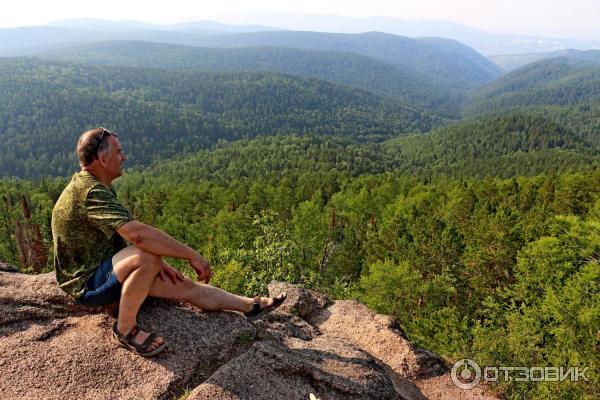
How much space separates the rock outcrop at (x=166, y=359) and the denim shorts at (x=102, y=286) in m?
0.68

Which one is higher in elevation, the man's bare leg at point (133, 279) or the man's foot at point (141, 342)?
the man's bare leg at point (133, 279)

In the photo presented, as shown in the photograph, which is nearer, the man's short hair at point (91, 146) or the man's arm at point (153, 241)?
the man's arm at point (153, 241)

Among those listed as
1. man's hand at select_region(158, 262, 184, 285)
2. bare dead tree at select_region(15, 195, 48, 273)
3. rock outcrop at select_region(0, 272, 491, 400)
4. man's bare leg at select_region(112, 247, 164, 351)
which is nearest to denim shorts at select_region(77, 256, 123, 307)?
man's bare leg at select_region(112, 247, 164, 351)

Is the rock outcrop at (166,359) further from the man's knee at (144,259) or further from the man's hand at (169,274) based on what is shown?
the man's knee at (144,259)

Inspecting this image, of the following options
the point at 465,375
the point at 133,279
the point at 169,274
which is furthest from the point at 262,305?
the point at 465,375

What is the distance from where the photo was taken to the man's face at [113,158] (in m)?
6.81

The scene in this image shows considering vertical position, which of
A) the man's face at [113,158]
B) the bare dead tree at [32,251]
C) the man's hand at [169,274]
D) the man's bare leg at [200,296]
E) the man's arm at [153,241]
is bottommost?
the bare dead tree at [32,251]

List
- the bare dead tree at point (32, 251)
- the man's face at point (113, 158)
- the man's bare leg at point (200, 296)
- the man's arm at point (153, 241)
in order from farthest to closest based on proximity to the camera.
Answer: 1. the bare dead tree at point (32, 251)
2. the man's bare leg at point (200, 296)
3. the man's face at point (113, 158)
4. the man's arm at point (153, 241)

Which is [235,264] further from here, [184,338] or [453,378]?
[184,338]

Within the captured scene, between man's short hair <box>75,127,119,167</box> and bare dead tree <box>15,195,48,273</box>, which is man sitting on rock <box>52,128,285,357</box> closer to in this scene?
man's short hair <box>75,127,119,167</box>

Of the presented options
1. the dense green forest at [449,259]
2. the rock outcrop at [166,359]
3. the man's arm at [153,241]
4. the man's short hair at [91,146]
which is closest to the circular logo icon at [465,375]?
the rock outcrop at [166,359]

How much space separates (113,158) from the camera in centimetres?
689

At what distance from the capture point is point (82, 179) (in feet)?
21.8

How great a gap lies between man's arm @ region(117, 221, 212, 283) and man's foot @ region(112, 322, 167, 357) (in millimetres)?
1467
